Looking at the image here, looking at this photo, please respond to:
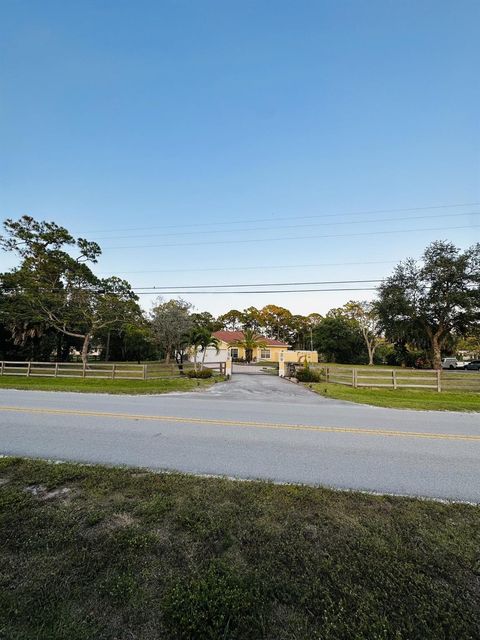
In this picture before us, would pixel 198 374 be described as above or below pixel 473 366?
above

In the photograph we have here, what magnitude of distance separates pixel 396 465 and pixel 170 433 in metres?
3.95

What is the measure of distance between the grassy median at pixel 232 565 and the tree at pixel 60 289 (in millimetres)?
19497

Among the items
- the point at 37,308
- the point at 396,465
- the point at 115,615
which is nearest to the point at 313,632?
the point at 115,615

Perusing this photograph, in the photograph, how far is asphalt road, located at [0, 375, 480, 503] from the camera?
4.16m

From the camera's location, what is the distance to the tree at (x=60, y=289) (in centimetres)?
2175

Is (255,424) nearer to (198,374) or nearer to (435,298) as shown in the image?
(198,374)

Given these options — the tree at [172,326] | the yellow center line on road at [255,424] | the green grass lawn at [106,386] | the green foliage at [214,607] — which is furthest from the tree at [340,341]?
the green foliage at [214,607]

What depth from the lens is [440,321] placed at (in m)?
26.9

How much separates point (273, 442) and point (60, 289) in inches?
846

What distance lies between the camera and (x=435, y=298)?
2664cm

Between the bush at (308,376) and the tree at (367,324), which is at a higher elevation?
the tree at (367,324)

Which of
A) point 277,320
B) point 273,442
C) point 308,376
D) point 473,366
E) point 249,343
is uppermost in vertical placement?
point 277,320

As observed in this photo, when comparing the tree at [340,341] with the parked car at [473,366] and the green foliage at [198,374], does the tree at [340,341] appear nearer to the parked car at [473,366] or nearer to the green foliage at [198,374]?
the parked car at [473,366]

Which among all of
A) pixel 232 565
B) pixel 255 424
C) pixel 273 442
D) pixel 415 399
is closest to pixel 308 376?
pixel 415 399
